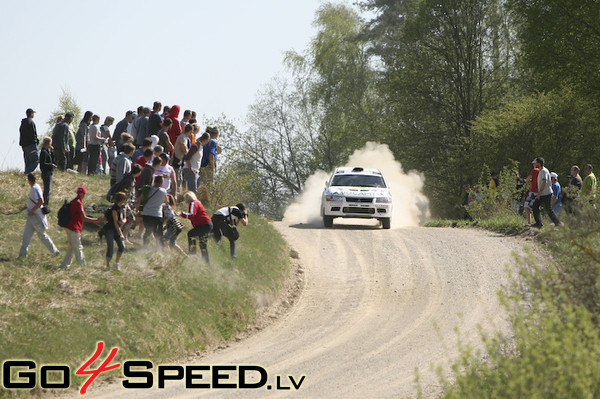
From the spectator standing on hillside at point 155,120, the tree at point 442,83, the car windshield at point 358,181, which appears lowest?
the car windshield at point 358,181

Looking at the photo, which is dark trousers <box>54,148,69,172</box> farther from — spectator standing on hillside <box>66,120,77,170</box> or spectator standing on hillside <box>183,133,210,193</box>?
spectator standing on hillside <box>183,133,210,193</box>

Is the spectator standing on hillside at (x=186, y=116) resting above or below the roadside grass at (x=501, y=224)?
above

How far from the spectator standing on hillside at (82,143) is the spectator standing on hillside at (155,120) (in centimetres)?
201

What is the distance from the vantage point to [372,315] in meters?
17.1

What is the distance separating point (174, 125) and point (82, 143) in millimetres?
3109

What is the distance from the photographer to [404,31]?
4334 cm

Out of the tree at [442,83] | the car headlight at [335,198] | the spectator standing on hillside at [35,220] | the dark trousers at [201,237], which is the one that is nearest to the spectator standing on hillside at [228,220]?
the dark trousers at [201,237]

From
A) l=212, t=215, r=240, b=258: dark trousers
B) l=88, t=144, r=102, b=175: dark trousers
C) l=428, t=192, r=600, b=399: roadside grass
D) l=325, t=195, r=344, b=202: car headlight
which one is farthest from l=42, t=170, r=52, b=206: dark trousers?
l=428, t=192, r=600, b=399: roadside grass

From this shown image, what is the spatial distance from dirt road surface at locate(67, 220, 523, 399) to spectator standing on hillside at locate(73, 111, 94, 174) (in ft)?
19.4

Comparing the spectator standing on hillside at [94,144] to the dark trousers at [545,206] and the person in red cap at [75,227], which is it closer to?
the person in red cap at [75,227]

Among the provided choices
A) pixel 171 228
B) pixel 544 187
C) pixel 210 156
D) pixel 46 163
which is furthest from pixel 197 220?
pixel 544 187

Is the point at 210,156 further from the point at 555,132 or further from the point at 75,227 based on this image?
the point at 555,132

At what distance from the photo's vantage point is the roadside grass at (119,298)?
12.7 metres

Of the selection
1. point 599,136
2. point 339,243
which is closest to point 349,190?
point 339,243
